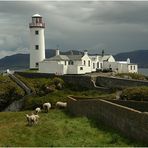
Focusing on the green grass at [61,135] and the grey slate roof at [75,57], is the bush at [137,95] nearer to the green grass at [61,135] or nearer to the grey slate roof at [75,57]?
the green grass at [61,135]

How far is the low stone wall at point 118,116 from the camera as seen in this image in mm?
20808

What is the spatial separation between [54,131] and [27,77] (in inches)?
1933

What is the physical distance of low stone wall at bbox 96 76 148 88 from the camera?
2054 inches

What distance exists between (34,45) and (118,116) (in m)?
65.6

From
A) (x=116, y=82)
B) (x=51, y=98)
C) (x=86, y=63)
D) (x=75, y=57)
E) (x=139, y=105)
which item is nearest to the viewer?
(x=139, y=105)

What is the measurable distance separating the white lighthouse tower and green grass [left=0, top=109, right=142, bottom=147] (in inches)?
2347

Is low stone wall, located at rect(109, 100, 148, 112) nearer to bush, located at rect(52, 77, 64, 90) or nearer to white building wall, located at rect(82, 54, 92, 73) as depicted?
bush, located at rect(52, 77, 64, 90)

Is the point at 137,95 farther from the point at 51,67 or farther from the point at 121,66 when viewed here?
the point at 121,66

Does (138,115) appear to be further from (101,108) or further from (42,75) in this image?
(42,75)

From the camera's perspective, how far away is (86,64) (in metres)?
84.6

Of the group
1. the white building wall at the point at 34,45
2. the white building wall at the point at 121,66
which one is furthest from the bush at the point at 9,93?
the white building wall at the point at 121,66

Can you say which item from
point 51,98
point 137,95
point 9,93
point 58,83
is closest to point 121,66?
point 58,83

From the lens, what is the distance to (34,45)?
89.1 m

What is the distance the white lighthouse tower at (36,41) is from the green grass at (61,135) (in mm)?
59623
